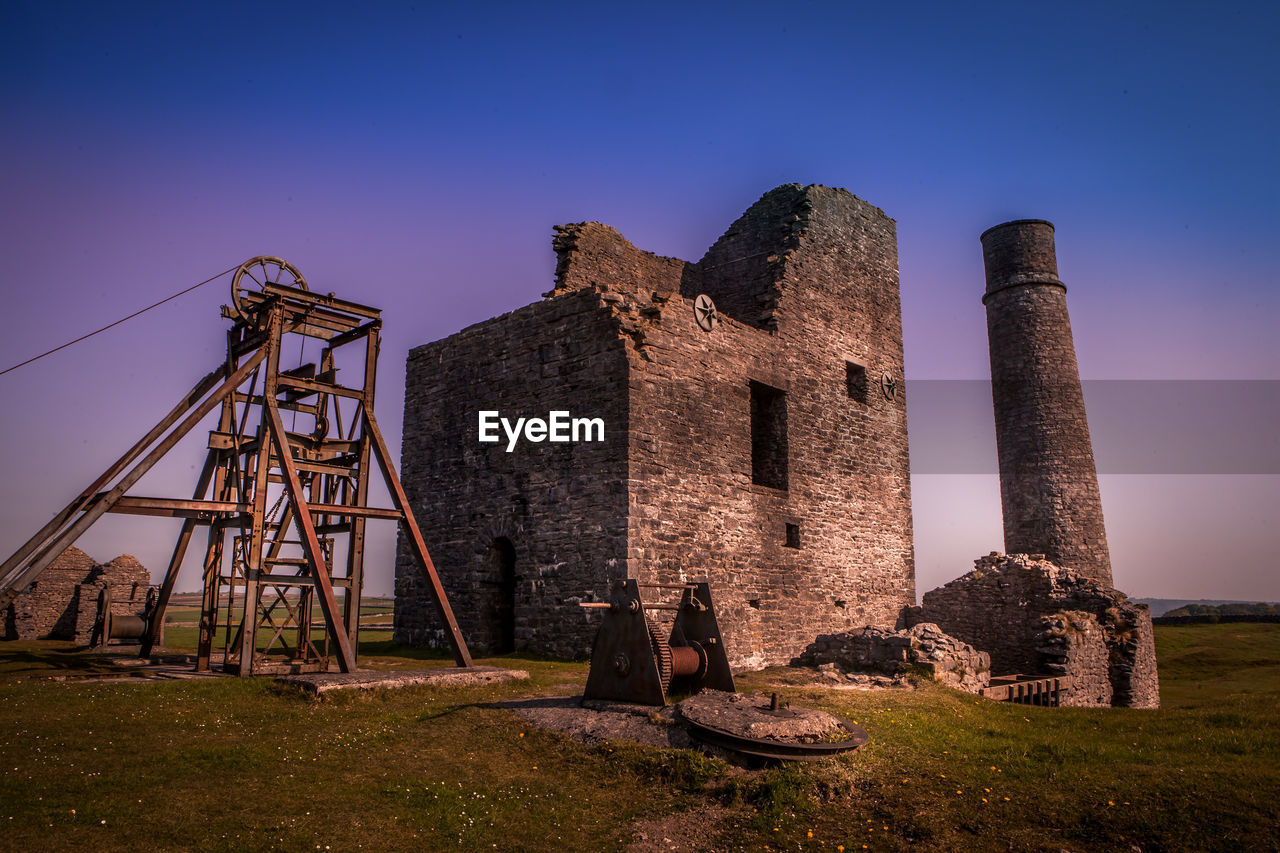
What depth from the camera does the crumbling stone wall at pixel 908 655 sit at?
11.1m

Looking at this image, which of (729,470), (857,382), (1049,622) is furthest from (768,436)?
(1049,622)

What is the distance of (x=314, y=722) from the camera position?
7.33m

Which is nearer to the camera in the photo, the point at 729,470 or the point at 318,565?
the point at 318,565

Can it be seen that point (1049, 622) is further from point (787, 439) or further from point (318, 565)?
point (318, 565)

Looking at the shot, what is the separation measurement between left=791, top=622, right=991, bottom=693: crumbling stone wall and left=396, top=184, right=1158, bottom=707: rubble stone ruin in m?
0.04

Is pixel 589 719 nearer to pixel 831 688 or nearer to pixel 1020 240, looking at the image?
pixel 831 688

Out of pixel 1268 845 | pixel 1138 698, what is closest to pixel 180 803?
pixel 1268 845

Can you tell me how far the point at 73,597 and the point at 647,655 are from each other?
19.9 meters

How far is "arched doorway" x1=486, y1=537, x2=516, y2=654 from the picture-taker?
1407 centimetres

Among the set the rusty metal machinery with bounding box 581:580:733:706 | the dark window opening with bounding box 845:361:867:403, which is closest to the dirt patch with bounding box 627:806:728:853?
the rusty metal machinery with bounding box 581:580:733:706

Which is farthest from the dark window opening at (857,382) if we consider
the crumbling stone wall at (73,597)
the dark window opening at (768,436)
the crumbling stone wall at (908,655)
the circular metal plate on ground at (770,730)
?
the crumbling stone wall at (73,597)

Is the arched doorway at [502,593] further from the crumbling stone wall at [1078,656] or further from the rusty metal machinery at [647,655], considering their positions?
the crumbling stone wall at [1078,656]

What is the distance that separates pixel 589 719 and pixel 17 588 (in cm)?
638

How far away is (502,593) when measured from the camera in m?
14.2
